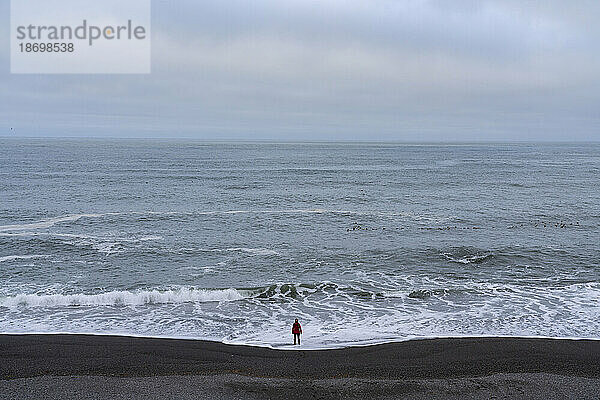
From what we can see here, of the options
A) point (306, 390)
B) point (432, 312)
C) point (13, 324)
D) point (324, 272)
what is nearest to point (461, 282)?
point (432, 312)

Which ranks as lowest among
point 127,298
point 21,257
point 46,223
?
point 127,298

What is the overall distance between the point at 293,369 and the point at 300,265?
14741 mm

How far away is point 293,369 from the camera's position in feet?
61.7

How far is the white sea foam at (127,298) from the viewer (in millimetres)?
26391

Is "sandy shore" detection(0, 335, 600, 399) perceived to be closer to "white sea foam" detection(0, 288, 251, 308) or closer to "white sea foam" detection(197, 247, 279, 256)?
"white sea foam" detection(0, 288, 251, 308)

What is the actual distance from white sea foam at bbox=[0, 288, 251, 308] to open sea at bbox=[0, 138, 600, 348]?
0.10 m

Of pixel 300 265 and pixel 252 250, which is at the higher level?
pixel 252 250

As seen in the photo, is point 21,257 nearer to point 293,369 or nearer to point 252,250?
point 252,250

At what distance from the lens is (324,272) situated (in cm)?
3216

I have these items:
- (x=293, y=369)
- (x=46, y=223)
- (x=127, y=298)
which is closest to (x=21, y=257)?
(x=46, y=223)

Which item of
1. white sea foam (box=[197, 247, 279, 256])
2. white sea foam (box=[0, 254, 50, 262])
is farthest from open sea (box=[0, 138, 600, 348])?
white sea foam (box=[197, 247, 279, 256])

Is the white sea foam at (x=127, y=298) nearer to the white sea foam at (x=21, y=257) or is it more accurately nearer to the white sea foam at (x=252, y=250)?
the white sea foam at (x=252, y=250)

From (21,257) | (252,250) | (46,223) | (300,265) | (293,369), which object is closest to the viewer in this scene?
(293,369)

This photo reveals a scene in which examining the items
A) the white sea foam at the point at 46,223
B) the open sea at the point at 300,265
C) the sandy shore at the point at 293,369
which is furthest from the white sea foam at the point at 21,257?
the sandy shore at the point at 293,369
